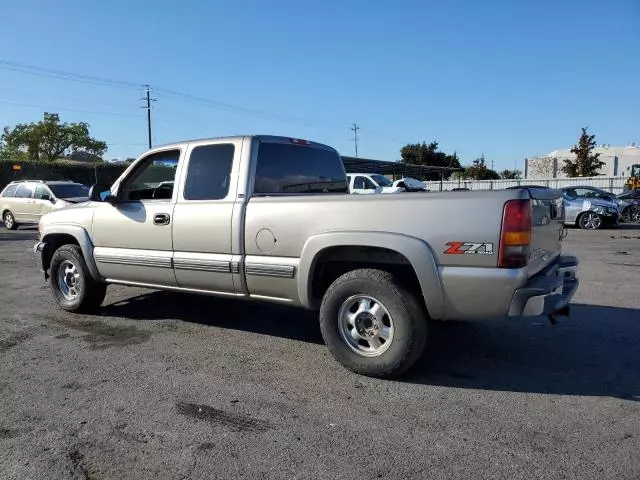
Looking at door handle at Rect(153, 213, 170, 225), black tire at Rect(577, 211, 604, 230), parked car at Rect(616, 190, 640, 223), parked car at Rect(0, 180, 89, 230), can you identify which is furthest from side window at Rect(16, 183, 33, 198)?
parked car at Rect(616, 190, 640, 223)

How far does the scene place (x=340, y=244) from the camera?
13.6 ft

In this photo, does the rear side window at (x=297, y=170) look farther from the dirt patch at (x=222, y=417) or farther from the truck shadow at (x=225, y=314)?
the dirt patch at (x=222, y=417)

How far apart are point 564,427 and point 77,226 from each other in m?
5.24

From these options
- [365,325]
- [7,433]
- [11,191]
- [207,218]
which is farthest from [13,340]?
[11,191]

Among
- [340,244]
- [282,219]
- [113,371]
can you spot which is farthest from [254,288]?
[113,371]

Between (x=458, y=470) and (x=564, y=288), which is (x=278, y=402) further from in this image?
(x=564, y=288)

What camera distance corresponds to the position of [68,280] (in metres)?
6.35

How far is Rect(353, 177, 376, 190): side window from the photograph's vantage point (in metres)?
19.8

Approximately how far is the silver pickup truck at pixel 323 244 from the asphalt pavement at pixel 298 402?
507 millimetres

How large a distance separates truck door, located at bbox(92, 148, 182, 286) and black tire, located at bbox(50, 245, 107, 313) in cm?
35

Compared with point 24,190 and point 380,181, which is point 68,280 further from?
point 380,181

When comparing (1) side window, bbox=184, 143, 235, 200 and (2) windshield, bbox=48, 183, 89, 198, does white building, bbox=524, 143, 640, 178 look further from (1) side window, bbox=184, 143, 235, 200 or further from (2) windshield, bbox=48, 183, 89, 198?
(1) side window, bbox=184, 143, 235, 200

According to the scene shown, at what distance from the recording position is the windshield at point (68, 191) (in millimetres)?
17375

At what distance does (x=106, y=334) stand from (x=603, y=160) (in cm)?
7351
